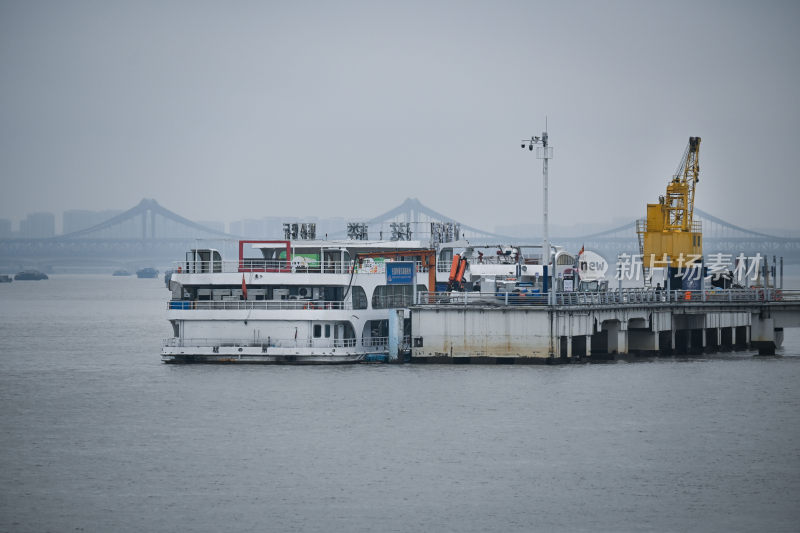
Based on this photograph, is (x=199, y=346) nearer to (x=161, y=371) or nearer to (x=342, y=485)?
(x=161, y=371)

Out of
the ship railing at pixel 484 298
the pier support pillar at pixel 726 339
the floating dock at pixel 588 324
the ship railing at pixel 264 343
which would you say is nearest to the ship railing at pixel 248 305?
the ship railing at pixel 264 343

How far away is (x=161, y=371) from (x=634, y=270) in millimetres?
33825

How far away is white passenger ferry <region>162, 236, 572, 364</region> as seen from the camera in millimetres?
65938

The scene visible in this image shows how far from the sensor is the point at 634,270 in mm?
88062

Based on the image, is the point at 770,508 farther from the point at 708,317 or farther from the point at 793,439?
the point at 708,317

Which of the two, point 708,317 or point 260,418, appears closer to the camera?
point 260,418

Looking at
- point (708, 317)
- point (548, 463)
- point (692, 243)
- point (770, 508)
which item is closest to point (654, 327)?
point (708, 317)

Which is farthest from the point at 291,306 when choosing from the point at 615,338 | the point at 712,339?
the point at 712,339

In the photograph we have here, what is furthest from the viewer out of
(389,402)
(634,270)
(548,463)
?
(634,270)

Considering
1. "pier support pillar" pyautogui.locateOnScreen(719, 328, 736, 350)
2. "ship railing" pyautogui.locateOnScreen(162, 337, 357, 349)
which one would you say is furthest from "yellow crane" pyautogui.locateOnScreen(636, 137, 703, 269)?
"ship railing" pyautogui.locateOnScreen(162, 337, 357, 349)

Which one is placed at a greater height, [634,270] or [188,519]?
[634,270]

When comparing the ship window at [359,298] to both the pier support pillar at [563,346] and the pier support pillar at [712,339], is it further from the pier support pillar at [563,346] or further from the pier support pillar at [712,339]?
the pier support pillar at [712,339]

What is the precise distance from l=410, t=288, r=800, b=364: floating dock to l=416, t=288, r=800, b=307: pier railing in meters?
0.05

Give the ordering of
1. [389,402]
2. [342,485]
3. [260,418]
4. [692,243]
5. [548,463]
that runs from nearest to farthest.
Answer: [342,485] → [548,463] → [260,418] → [389,402] → [692,243]
